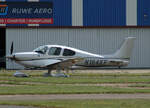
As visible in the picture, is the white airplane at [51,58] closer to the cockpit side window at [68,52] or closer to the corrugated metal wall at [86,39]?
the cockpit side window at [68,52]

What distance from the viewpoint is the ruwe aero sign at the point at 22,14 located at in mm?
34625

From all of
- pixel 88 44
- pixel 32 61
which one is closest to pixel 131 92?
pixel 32 61

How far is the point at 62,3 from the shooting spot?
35.0m

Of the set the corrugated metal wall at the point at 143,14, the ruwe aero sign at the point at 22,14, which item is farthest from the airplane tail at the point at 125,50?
the ruwe aero sign at the point at 22,14

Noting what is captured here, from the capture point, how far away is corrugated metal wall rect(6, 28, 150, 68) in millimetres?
34812

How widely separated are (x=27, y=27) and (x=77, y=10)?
5.19m

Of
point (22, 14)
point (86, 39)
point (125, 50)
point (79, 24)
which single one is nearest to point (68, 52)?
point (125, 50)

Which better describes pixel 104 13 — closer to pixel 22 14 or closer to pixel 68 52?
pixel 22 14

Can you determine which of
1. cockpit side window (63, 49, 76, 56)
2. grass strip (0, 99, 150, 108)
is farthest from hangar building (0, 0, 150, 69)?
Answer: grass strip (0, 99, 150, 108)

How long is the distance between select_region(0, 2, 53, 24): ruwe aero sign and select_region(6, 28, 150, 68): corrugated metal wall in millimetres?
823

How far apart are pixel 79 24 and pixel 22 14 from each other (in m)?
5.68

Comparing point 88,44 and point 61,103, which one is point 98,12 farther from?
point 61,103

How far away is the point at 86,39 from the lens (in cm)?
3547

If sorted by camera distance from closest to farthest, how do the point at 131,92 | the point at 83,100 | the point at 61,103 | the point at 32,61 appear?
the point at 61,103
the point at 83,100
the point at 131,92
the point at 32,61
